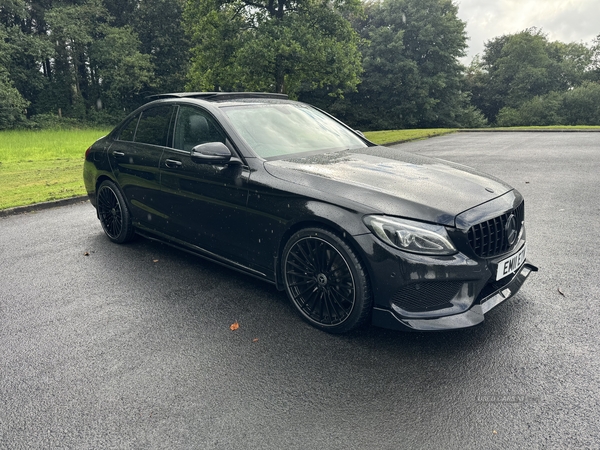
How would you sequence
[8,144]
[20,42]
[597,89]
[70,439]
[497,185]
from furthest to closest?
[597,89]
[20,42]
[8,144]
[497,185]
[70,439]

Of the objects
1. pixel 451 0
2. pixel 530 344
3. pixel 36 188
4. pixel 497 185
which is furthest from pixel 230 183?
pixel 451 0

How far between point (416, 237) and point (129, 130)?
12.4ft

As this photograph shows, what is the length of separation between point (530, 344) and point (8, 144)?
22.7 m

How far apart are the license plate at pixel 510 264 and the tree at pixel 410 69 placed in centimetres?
4405

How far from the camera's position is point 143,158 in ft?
16.1

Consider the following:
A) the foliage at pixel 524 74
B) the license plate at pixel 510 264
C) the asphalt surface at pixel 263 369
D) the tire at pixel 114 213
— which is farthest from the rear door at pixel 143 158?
the foliage at pixel 524 74

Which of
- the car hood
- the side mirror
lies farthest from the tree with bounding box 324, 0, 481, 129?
the side mirror

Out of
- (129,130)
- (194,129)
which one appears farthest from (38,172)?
(194,129)

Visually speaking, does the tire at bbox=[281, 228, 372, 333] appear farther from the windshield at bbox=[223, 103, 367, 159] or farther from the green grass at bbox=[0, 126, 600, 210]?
the green grass at bbox=[0, 126, 600, 210]

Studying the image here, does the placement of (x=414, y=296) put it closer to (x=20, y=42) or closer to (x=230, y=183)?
(x=230, y=183)

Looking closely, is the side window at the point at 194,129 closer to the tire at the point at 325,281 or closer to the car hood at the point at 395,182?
the car hood at the point at 395,182

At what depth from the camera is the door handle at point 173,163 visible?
4.47 m

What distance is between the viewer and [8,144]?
20.2 metres

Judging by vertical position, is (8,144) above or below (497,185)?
below
